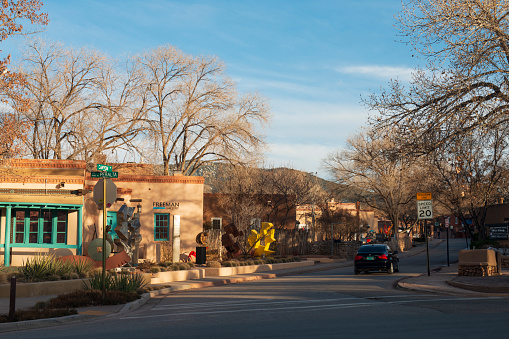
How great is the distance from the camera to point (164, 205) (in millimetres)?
34312

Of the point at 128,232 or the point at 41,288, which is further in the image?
the point at 128,232

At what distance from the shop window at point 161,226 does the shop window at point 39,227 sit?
800cm

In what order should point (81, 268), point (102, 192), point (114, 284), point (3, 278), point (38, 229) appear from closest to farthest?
1. point (102, 192)
2. point (114, 284)
3. point (3, 278)
4. point (81, 268)
5. point (38, 229)

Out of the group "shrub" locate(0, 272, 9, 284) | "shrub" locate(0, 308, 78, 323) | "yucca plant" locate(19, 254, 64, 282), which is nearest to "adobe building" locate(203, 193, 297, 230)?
"yucca plant" locate(19, 254, 64, 282)

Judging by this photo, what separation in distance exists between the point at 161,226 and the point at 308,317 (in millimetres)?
23634

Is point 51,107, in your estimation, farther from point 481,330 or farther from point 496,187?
point 481,330

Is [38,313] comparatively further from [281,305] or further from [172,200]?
[172,200]

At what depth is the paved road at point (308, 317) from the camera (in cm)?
964

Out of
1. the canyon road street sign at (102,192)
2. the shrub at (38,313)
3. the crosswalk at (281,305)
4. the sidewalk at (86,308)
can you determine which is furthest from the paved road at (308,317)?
the canyon road street sign at (102,192)

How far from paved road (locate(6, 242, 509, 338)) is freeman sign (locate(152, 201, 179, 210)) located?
56.7 ft

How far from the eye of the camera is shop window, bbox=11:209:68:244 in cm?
2578

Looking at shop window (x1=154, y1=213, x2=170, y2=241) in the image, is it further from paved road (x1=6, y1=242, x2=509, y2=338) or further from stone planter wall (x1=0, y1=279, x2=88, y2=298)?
paved road (x1=6, y1=242, x2=509, y2=338)

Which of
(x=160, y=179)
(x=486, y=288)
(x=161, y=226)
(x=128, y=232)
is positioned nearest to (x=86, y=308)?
(x=128, y=232)

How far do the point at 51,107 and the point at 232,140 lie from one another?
14517 millimetres
